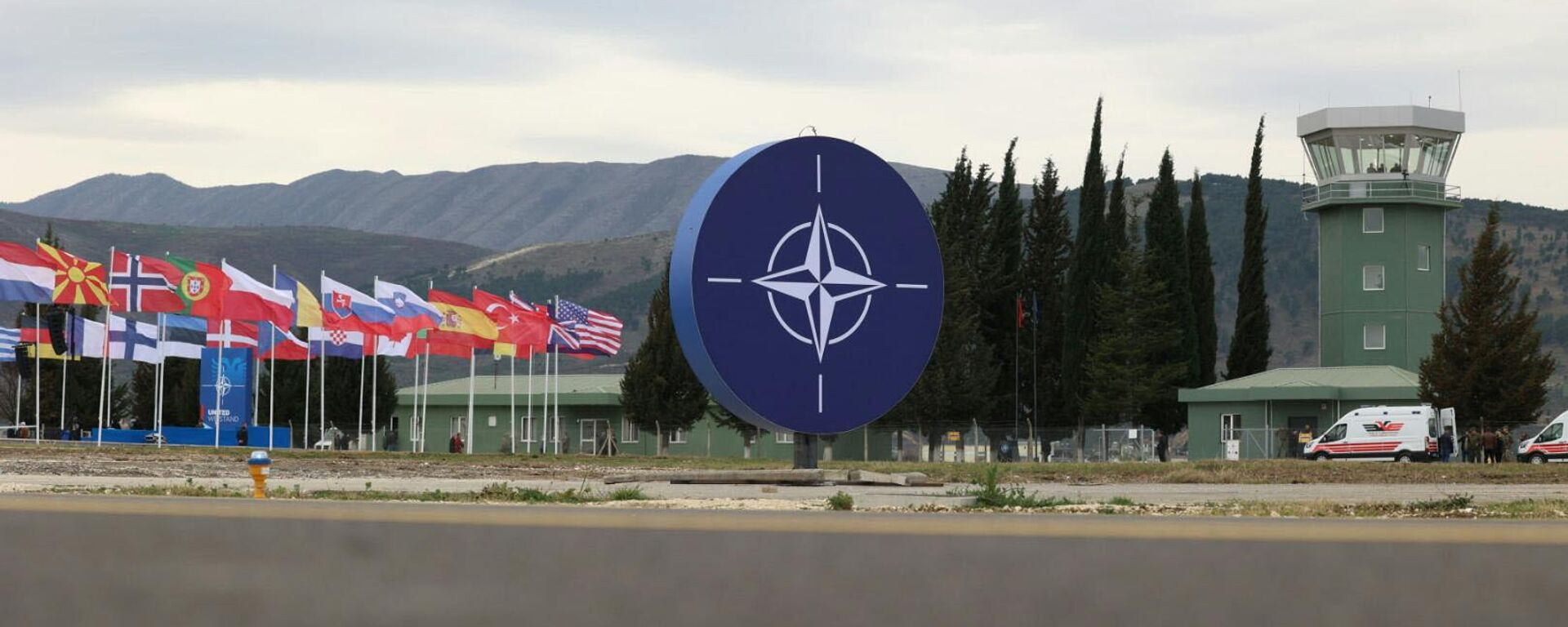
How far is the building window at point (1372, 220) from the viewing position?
6569cm

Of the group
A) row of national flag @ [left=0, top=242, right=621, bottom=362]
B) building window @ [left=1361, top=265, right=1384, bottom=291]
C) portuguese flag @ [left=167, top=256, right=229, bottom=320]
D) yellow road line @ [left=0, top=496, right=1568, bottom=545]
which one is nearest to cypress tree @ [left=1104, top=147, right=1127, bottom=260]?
building window @ [left=1361, top=265, right=1384, bottom=291]

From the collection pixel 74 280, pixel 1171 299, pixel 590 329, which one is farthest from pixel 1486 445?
pixel 74 280

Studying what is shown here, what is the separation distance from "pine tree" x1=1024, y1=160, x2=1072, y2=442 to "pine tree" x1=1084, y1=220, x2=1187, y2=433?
2.63 m

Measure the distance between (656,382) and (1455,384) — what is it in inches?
1046

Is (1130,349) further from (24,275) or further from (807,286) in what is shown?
(807,286)

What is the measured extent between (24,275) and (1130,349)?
3481cm

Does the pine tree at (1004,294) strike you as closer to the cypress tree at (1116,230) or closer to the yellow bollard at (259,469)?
the cypress tree at (1116,230)

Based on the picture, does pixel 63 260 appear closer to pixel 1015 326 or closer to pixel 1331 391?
pixel 1015 326

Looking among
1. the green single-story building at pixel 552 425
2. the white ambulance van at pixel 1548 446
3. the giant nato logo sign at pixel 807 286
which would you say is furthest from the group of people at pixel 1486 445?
the giant nato logo sign at pixel 807 286

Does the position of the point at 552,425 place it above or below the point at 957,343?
below

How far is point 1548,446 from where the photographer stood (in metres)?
47.1

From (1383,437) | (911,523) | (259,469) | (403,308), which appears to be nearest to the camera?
(911,523)

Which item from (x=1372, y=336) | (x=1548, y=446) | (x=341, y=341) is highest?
(x=1372, y=336)

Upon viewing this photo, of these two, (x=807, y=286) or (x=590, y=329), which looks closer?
(x=807, y=286)
